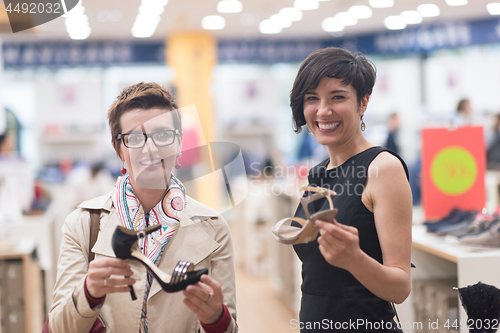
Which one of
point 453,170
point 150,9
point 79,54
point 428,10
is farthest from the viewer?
point 79,54

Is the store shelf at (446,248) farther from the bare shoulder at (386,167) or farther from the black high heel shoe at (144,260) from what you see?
the black high heel shoe at (144,260)

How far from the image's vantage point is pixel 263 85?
9.34 metres

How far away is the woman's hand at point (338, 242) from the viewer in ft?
3.34

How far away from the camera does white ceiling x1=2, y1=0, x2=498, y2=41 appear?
266 inches

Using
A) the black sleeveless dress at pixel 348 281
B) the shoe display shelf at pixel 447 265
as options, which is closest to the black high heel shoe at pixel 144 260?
the black sleeveless dress at pixel 348 281

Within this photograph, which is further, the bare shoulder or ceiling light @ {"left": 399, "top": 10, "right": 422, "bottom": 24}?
ceiling light @ {"left": 399, "top": 10, "right": 422, "bottom": 24}

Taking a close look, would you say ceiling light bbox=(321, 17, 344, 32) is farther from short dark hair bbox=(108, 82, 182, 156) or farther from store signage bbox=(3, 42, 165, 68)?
short dark hair bbox=(108, 82, 182, 156)

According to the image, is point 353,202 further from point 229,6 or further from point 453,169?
point 229,6

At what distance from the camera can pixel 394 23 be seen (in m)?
8.52

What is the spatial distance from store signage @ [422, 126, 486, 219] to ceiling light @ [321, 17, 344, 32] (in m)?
5.82

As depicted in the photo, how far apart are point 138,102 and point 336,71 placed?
57cm

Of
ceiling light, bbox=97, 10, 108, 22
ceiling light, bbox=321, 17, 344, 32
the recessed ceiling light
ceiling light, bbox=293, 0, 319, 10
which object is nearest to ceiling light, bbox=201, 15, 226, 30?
the recessed ceiling light

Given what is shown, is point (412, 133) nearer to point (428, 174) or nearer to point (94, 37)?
point (428, 174)

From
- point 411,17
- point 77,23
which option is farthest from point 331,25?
point 77,23
